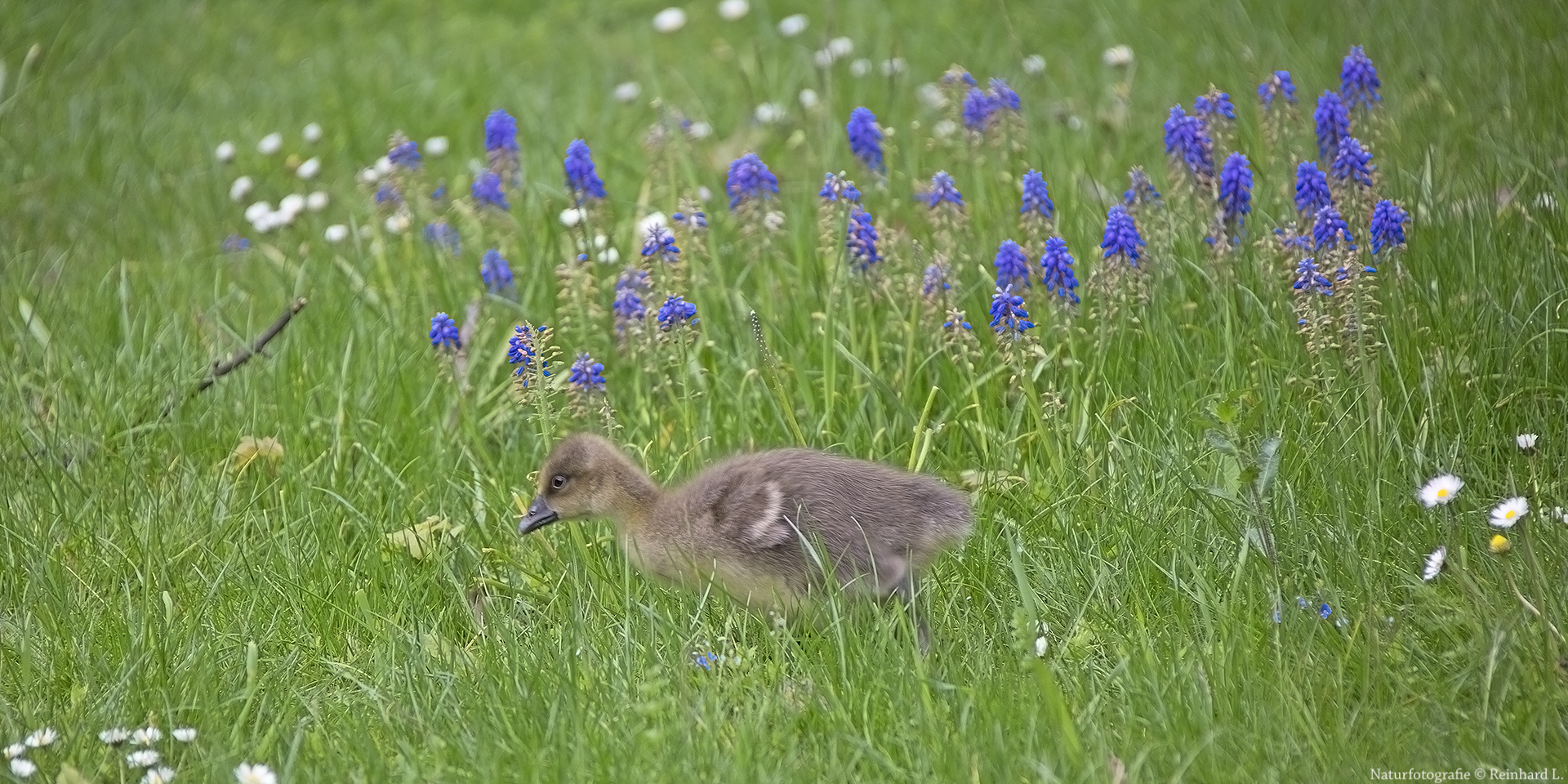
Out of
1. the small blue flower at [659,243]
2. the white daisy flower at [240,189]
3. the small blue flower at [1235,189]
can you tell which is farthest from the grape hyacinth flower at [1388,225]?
the white daisy flower at [240,189]

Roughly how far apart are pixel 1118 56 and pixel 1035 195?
2689 mm

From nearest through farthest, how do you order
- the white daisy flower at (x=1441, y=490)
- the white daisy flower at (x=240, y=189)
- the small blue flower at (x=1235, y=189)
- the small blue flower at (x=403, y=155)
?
the white daisy flower at (x=1441, y=490) < the small blue flower at (x=1235, y=189) < the small blue flower at (x=403, y=155) < the white daisy flower at (x=240, y=189)

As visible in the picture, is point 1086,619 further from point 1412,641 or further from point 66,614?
point 66,614

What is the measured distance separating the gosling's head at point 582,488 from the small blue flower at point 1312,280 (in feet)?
5.99

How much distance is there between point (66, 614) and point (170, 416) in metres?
1.08

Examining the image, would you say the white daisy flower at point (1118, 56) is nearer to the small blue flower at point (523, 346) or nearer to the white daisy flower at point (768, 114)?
the white daisy flower at point (768, 114)

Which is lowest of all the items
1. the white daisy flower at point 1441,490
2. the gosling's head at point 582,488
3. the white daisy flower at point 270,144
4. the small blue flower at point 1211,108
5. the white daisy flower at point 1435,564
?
the white daisy flower at point 270,144

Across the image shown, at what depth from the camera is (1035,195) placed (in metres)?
4.94

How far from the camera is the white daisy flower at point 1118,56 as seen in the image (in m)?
7.34

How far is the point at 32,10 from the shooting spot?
28.5 ft

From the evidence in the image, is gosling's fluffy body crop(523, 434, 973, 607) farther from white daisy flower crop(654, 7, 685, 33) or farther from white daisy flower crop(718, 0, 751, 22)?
white daisy flower crop(718, 0, 751, 22)

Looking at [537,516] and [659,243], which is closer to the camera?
[537,516]

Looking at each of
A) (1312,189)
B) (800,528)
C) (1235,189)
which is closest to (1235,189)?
(1235,189)

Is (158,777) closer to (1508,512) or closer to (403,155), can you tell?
(1508,512)
